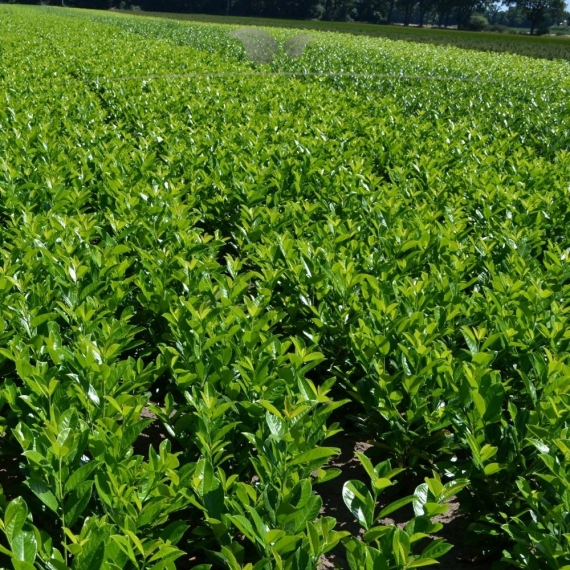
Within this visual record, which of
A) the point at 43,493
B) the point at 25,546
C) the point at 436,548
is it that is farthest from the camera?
the point at 43,493

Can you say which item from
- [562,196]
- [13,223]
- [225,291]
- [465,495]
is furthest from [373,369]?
[562,196]

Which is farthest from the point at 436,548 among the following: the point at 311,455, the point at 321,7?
the point at 321,7

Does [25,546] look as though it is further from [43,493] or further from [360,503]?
[360,503]

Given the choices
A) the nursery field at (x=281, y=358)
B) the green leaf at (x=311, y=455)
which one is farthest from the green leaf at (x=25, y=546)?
the green leaf at (x=311, y=455)

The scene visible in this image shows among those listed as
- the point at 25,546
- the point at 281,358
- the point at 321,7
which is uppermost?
the point at 321,7

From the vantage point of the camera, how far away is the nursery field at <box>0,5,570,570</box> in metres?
2.31

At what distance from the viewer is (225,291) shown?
3.92m

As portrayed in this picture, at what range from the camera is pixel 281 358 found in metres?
3.15

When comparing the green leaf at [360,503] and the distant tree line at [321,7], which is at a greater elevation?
the distant tree line at [321,7]

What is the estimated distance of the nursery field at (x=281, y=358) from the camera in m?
2.31

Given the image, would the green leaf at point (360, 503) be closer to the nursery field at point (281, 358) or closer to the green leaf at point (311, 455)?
the nursery field at point (281, 358)

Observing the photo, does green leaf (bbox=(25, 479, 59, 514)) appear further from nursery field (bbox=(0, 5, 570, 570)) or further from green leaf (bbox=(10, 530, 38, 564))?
green leaf (bbox=(10, 530, 38, 564))

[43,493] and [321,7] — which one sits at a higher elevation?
[321,7]

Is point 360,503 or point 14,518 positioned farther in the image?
point 360,503
